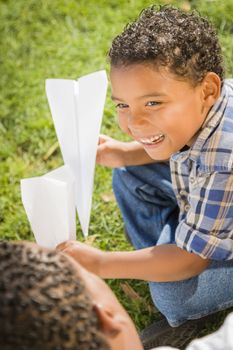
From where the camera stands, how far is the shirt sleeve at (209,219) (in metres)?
1.84

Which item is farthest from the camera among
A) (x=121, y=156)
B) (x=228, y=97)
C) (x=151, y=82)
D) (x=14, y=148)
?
(x=14, y=148)

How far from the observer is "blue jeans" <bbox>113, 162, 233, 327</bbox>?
6.64ft

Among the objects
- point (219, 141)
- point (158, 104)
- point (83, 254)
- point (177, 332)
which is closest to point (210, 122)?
point (219, 141)

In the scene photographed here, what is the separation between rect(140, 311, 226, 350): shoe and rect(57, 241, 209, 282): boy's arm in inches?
9.8

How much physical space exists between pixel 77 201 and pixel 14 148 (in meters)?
0.96

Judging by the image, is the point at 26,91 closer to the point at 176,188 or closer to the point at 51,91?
the point at 51,91

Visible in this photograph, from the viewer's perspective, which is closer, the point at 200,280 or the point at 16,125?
the point at 200,280

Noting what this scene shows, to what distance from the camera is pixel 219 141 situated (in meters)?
1.87

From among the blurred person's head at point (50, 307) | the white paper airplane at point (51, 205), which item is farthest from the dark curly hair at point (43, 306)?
the white paper airplane at point (51, 205)

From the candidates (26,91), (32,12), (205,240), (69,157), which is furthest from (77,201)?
(32,12)

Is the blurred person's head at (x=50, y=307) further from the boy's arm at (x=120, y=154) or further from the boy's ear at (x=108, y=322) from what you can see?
the boy's arm at (x=120, y=154)

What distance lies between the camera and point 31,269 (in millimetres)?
1162

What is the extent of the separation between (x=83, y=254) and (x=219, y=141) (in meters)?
0.53

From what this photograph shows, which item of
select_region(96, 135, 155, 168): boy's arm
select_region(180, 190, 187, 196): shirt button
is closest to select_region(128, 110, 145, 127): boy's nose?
select_region(180, 190, 187, 196): shirt button
